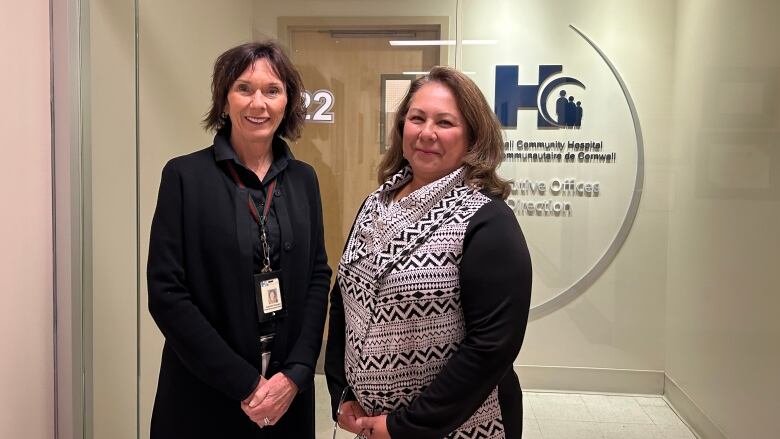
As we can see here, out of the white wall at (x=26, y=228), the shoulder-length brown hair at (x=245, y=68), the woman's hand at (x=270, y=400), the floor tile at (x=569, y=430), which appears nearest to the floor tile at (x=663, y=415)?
the floor tile at (x=569, y=430)

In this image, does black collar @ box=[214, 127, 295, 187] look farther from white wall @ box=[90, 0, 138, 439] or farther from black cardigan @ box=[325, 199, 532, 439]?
white wall @ box=[90, 0, 138, 439]

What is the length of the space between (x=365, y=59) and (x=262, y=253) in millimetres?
1211

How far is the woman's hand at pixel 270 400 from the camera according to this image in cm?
146

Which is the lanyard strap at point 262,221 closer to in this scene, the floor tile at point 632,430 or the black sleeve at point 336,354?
the black sleeve at point 336,354

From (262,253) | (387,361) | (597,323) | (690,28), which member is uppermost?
(690,28)

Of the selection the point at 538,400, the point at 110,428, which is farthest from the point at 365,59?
the point at 110,428

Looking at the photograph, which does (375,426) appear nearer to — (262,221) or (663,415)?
(262,221)

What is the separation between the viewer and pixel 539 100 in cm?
246

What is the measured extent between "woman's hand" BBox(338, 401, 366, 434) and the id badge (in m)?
0.30

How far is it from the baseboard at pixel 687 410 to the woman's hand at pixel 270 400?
5.75 feet

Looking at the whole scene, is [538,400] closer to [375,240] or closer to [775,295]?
[775,295]

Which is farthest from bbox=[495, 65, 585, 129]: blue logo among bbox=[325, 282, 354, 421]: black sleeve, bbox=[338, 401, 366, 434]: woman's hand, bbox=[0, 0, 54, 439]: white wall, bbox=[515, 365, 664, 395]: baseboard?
bbox=[0, 0, 54, 439]: white wall

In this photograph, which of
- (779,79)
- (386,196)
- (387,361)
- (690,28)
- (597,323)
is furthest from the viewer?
(597,323)

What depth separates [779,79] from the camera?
2.04 meters
